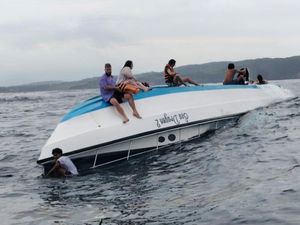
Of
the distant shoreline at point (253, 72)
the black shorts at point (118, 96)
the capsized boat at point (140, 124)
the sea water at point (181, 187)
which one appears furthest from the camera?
the distant shoreline at point (253, 72)

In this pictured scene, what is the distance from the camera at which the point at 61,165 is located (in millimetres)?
12266

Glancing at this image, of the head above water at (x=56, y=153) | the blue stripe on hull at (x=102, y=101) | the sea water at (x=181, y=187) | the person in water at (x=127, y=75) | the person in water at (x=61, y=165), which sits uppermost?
the person in water at (x=127, y=75)

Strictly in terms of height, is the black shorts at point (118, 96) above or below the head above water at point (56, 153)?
above

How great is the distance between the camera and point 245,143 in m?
14.3

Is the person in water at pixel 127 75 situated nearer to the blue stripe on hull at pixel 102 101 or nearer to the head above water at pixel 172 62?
the blue stripe on hull at pixel 102 101

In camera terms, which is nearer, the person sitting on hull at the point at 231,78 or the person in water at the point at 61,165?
the person in water at the point at 61,165

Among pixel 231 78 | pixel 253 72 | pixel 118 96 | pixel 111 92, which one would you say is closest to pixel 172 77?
pixel 231 78

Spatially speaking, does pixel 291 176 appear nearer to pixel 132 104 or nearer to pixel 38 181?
pixel 132 104

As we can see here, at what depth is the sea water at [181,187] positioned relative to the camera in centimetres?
852

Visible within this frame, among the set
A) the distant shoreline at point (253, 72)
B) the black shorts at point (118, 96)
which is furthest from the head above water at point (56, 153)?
the distant shoreline at point (253, 72)

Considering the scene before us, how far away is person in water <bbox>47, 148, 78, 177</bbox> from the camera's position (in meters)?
12.2

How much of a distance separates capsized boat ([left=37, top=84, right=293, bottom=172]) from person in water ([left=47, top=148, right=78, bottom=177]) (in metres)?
0.26

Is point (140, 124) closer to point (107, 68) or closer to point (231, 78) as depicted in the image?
point (107, 68)

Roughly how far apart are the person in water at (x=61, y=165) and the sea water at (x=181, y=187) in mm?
244
